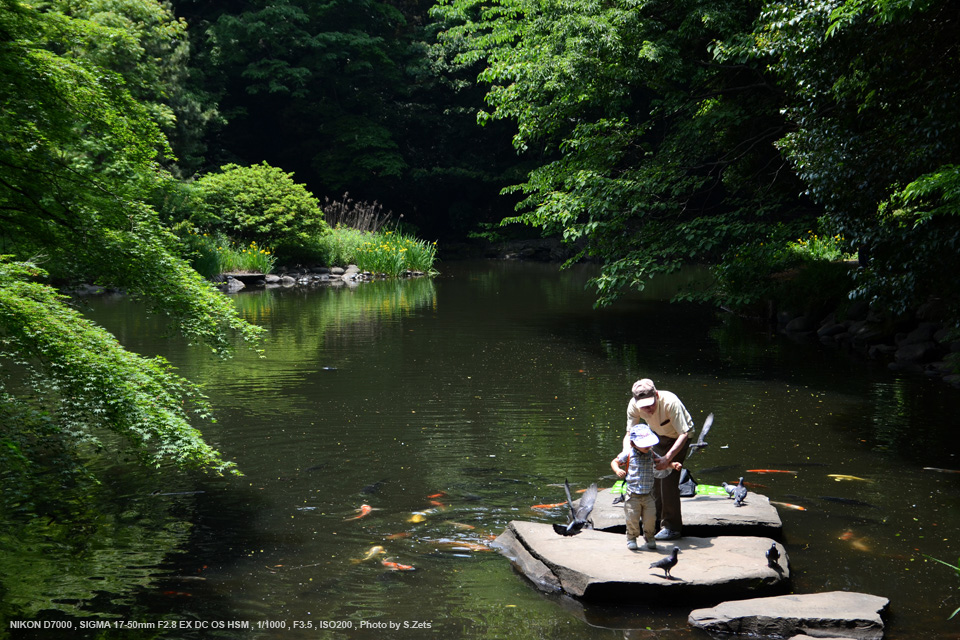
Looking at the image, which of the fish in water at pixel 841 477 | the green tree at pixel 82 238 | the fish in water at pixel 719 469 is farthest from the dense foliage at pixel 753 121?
the green tree at pixel 82 238

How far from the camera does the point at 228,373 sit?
12672 millimetres

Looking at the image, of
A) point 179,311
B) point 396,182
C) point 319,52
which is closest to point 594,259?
point 396,182

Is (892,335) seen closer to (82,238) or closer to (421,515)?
(421,515)

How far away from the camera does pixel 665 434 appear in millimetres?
6152

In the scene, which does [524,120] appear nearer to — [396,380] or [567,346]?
[567,346]

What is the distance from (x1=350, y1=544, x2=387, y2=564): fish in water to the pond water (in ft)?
0.25

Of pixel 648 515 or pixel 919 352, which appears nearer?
pixel 648 515

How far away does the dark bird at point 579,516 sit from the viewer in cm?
621

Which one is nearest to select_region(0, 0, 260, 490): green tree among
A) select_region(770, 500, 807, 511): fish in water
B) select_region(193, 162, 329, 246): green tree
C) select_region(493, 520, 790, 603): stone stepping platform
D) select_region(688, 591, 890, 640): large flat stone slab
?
select_region(493, 520, 790, 603): stone stepping platform

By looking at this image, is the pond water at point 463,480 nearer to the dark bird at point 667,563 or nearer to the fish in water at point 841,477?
the fish in water at point 841,477

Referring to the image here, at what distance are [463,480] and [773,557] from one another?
3074 millimetres

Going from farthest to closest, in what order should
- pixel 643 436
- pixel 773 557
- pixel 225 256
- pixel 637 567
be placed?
pixel 225 256
pixel 643 436
pixel 773 557
pixel 637 567

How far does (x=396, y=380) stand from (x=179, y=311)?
18.3 ft

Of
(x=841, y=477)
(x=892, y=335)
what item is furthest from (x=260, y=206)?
(x=841, y=477)
